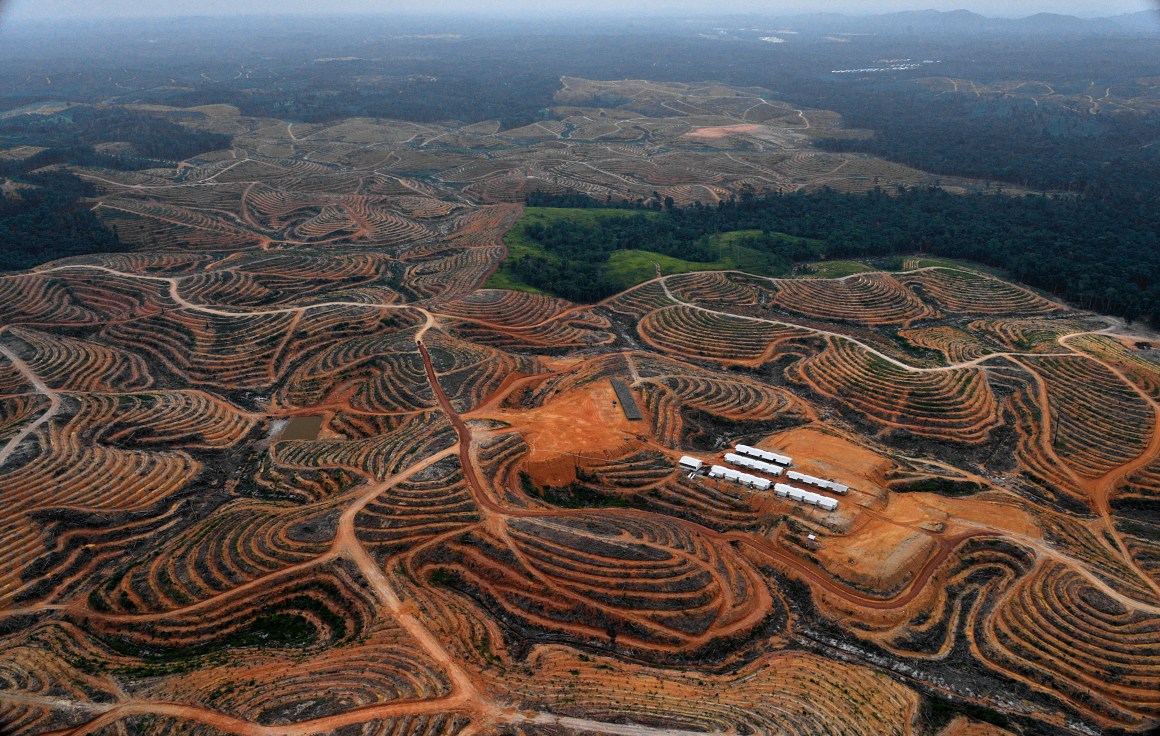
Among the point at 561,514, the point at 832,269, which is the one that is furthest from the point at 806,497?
the point at 832,269

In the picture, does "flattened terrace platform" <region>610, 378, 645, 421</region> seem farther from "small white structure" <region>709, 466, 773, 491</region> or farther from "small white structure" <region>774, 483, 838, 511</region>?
"small white structure" <region>774, 483, 838, 511</region>

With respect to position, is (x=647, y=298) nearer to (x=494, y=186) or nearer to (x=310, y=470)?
(x=310, y=470)

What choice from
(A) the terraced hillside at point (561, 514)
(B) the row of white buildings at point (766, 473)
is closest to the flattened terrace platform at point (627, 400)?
(A) the terraced hillside at point (561, 514)

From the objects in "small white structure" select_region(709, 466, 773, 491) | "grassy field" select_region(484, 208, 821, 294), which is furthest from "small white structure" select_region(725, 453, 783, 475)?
"grassy field" select_region(484, 208, 821, 294)

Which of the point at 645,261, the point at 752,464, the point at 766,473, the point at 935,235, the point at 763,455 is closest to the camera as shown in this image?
the point at 766,473

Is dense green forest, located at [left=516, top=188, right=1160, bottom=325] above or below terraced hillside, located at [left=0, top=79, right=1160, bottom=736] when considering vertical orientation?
above

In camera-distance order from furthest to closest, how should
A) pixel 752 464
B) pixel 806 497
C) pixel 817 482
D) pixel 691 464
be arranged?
pixel 691 464 < pixel 752 464 < pixel 817 482 < pixel 806 497

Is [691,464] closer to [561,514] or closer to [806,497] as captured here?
[806,497]

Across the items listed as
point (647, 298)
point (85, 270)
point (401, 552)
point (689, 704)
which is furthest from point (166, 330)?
point (689, 704)
